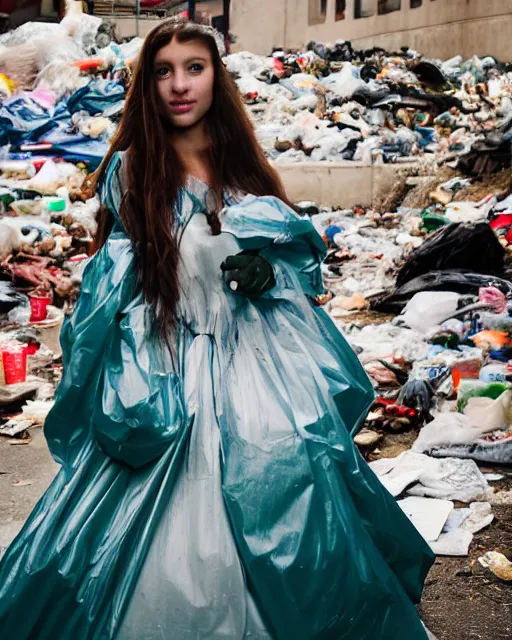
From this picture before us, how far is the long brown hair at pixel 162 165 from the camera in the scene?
2037 millimetres

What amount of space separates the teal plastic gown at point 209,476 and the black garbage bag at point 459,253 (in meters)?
4.54

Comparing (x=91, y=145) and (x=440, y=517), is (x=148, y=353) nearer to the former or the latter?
(x=440, y=517)

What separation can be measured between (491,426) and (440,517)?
3.02ft

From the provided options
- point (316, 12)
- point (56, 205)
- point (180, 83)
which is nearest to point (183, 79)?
point (180, 83)

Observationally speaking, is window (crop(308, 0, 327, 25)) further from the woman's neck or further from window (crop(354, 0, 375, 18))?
the woman's neck

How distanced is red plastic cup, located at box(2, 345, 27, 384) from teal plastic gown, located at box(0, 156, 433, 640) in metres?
3.05

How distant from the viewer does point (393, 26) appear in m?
17.9

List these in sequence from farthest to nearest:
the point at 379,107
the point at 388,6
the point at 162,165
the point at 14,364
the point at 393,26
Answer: the point at 388,6 → the point at 393,26 → the point at 379,107 → the point at 14,364 → the point at 162,165

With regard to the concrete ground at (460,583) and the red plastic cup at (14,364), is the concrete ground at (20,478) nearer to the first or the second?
the concrete ground at (460,583)

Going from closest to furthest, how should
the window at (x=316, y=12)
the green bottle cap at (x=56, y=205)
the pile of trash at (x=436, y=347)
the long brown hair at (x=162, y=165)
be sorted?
1. the long brown hair at (x=162, y=165)
2. the pile of trash at (x=436, y=347)
3. the green bottle cap at (x=56, y=205)
4. the window at (x=316, y=12)

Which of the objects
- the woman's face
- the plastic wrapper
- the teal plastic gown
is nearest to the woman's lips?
the woman's face

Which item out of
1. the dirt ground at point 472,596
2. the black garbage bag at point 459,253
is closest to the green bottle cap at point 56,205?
the black garbage bag at point 459,253

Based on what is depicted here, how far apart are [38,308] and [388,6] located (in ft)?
44.5

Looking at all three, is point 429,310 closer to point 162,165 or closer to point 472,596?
point 472,596
